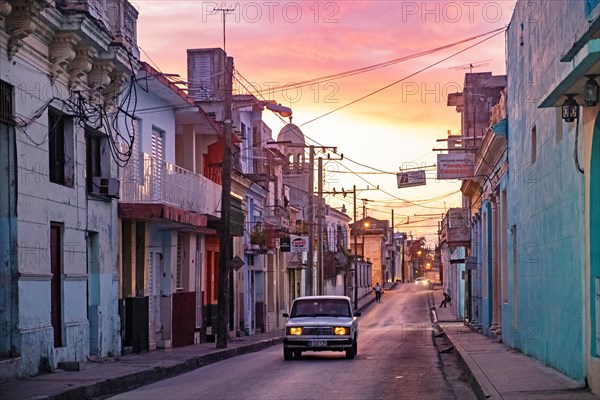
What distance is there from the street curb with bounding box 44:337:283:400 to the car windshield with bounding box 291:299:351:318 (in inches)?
102

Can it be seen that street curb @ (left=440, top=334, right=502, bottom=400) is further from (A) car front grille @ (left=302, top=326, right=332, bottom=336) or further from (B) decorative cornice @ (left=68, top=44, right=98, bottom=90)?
(B) decorative cornice @ (left=68, top=44, right=98, bottom=90)

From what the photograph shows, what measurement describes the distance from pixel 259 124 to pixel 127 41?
25045 millimetres

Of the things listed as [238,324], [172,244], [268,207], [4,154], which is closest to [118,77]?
[4,154]

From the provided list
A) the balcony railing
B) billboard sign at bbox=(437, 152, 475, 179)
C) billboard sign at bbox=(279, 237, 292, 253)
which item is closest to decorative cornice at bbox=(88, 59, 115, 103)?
the balcony railing

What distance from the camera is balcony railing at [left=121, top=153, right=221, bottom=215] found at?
86.6 ft

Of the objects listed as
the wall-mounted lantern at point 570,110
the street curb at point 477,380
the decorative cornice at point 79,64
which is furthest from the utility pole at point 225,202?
the wall-mounted lantern at point 570,110

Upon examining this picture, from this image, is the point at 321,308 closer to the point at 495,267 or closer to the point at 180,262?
the point at 180,262

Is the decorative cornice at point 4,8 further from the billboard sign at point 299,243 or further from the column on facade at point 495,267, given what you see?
the billboard sign at point 299,243

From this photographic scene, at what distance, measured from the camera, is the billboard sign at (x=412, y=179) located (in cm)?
4062

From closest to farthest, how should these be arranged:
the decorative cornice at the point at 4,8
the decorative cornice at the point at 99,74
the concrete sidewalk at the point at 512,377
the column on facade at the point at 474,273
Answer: the concrete sidewalk at the point at 512,377 < the decorative cornice at the point at 4,8 < the decorative cornice at the point at 99,74 < the column on facade at the point at 474,273

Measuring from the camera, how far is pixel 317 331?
26.2 metres

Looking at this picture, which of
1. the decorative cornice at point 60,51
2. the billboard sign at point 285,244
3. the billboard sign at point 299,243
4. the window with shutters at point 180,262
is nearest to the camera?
the decorative cornice at point 60,51

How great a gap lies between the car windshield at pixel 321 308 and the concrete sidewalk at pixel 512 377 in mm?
3199

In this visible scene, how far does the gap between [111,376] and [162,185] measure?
385 inches
